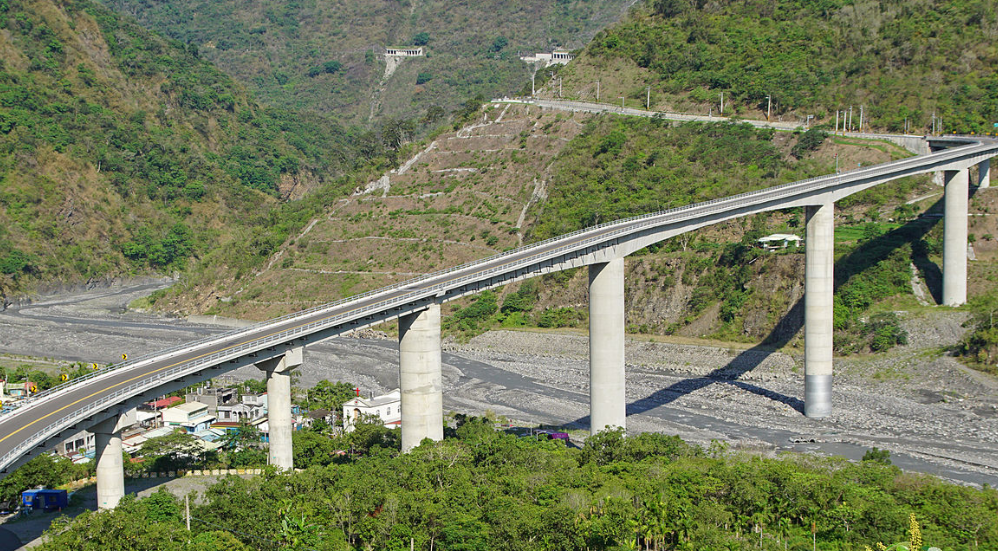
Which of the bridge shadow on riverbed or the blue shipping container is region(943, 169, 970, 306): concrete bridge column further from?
the blue shipping container

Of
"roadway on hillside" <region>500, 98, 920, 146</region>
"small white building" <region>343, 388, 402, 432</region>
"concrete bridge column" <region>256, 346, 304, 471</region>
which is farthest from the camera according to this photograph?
"roadway on hillside" <region>500, 98, 920, 146</region>

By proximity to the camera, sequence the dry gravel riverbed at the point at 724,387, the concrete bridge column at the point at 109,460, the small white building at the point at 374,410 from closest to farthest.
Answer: the concrete bridge column at the point at 109,460
the dry gravel riverbed at the point at 724,387
the small white building at the point at 374,410

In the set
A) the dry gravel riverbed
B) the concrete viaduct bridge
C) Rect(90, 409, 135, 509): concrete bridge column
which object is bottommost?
the dry gravel riverbed

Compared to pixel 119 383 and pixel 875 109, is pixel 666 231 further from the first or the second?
→ pixel 875 109

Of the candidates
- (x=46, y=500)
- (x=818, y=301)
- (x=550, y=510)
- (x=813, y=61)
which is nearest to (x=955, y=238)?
(x=818, y=301)

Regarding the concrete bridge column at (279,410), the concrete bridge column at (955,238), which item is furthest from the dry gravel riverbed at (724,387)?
the concrete bridge column at (279,410)

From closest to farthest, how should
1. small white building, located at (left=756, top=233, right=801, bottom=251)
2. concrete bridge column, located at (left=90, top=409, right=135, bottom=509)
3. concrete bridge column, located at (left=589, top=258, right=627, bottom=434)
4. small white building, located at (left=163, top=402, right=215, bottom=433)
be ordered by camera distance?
1. concrete bridge column, located at (left=90, top=409, right=135, bottom=509)
2. concrete bridge column, located at (left=589, top=258, right=627, bottom=434)
3. small white building, located at (left=163, top=402, right=215, bottom=433)
4. small white building, located at (left=756, top=233, right=801, bottom=251)

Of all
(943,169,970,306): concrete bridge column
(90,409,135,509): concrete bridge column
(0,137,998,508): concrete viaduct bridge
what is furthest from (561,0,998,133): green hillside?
(90,409,135,509): concrete bridge column

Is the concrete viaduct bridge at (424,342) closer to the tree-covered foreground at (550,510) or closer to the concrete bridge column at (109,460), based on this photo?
the concrete bridge column at (109,460)
